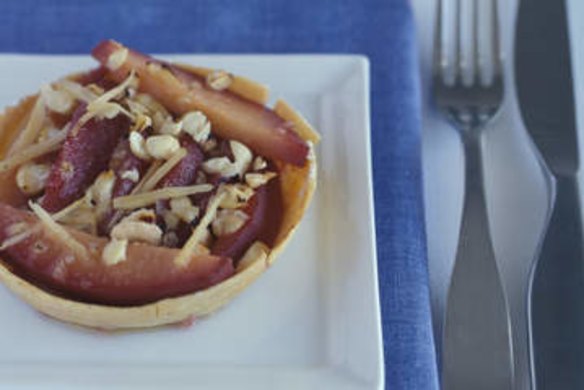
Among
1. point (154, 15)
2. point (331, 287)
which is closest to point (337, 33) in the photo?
point (154, 15)

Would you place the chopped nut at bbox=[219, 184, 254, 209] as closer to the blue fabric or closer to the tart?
the tart

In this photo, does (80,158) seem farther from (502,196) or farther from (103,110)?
(502,196)

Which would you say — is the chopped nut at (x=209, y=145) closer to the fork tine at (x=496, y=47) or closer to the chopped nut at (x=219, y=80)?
the chopped nut at (x=219, y=80)

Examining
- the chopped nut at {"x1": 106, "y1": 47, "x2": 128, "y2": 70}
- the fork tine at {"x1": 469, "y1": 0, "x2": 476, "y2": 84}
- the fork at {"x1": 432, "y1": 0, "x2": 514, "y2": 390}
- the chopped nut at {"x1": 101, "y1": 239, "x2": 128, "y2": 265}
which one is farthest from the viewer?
the fork tine at {"x1": 469, "y1": 0, "x2": 476, "y2": 84}

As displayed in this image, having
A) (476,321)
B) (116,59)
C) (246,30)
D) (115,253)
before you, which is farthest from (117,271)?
(246,30)

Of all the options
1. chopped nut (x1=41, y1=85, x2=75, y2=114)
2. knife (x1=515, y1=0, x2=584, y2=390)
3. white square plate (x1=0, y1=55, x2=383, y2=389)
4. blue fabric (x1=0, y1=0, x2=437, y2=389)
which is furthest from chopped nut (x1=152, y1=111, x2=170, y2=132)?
knife (x1=515, y1=0, x2=584, y2=390)

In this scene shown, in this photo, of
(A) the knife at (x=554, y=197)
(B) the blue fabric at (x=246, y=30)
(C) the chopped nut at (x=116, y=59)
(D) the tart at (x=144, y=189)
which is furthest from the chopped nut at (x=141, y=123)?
(A) the knife at (x=554, y=197)

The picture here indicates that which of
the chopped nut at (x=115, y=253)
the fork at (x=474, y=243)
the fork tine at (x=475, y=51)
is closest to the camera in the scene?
the chopped nut at (x=115, y=253)

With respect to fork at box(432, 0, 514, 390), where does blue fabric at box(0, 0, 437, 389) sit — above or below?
above
